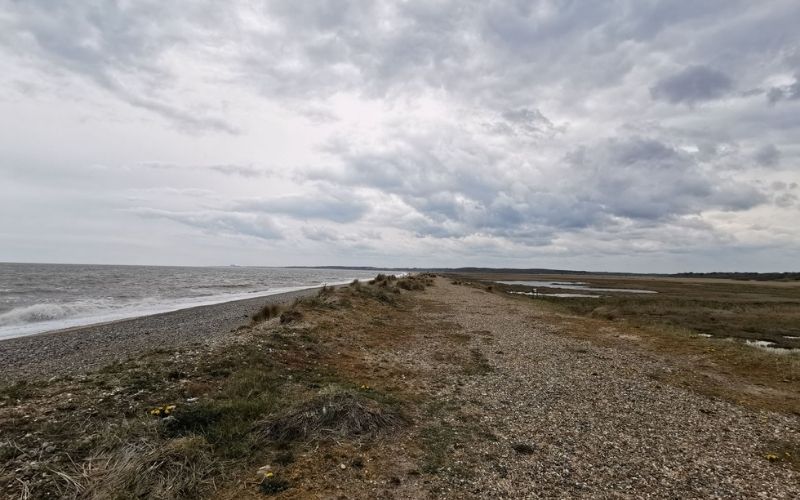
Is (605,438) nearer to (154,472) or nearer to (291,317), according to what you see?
(154,472)

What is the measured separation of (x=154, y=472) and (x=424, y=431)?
4.73 metres

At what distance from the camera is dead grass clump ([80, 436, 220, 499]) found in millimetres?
5664

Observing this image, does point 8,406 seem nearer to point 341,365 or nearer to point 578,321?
point 341,365

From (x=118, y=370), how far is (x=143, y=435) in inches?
213

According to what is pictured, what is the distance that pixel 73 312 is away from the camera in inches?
1293

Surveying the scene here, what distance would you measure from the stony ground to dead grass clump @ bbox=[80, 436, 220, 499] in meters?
0.03

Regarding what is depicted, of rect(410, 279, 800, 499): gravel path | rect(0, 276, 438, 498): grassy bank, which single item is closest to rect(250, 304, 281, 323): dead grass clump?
rect(0, 276, 438, 498): grassy bank

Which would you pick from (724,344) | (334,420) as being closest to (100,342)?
(334,420)

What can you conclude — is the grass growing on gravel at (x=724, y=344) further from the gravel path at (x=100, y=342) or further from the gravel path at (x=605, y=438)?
the gravel path at (x=100, y=342)

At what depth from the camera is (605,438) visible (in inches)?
322

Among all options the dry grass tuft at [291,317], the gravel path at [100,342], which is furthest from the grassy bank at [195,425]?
the dry grass tuft at [291,317]

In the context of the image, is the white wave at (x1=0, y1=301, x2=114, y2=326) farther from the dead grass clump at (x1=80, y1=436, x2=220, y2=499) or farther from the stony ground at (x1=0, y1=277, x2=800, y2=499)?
the dead grass clump at (x1=80, y1=436, x2=220, y2=499)

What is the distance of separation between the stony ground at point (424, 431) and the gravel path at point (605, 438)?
0.04 meters

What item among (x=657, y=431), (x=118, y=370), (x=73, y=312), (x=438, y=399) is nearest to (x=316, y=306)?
(x=118, y=370)
